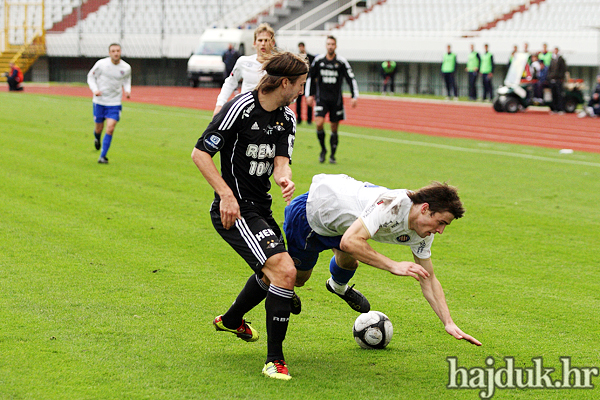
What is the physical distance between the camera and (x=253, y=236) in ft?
15.4

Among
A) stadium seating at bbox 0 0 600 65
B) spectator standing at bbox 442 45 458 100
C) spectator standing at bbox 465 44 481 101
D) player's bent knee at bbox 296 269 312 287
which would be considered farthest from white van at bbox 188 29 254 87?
player's bent knee at bbox 296 269 312 287

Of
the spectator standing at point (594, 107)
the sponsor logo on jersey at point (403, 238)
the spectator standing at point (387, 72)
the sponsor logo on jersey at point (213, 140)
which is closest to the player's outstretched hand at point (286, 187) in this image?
the sponsor logo on jersey at point (213, 140)

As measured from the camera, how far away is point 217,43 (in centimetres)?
3816

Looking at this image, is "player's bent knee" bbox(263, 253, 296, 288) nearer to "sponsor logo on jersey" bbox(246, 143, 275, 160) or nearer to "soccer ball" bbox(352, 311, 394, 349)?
"sponsor logo on jersey" bbox(246, 143, 275, 160)

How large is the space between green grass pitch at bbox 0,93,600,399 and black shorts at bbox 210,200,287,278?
71 cm

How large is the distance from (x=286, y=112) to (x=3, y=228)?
454 cm

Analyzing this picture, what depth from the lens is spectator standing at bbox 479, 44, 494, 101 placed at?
30484 mm

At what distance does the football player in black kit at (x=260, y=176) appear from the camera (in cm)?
461

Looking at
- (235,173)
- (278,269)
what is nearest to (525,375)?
(278,269)

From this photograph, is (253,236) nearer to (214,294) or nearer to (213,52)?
(214,294)

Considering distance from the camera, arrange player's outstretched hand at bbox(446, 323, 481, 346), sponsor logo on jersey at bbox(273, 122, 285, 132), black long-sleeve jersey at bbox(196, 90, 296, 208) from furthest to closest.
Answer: sponsor logo on jersey at bbox(273, 122, 285, 132)
black long-sleeve jersey at bbox(196, 90, 296, 208)
player's outstretched hand at bbox(446, 323, 481, 346)

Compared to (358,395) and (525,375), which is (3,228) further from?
(525,375)

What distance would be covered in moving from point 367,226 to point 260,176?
0.88 m

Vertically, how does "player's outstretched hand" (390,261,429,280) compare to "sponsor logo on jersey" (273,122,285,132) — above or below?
below
